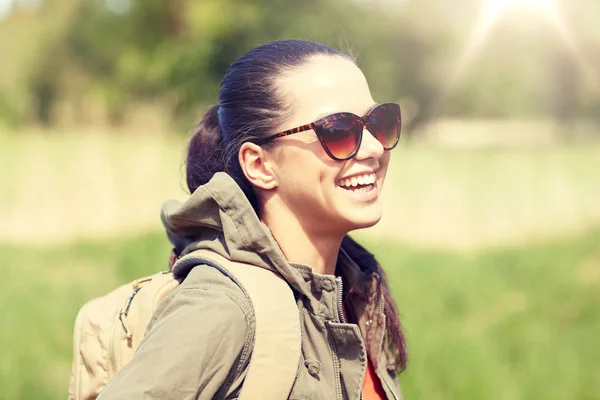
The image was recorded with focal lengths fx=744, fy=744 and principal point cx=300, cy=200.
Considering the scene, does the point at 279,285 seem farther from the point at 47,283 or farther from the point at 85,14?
the point at 85,14

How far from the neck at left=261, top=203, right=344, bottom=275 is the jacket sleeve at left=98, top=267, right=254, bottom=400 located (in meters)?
0.39

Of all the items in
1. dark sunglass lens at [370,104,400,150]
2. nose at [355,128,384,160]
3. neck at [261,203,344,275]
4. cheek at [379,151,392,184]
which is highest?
dark sunglass lens at [370,104,400,150]

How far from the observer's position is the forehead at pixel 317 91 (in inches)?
74.7

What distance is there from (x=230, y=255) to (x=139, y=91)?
2264 cm

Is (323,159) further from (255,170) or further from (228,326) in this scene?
(228,326)

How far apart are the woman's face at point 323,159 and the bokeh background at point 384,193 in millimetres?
348

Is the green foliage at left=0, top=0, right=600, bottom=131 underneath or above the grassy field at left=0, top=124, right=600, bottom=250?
above

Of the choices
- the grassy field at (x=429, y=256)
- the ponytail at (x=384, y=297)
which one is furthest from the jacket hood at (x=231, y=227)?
the grassy field at (x=429, y=256)

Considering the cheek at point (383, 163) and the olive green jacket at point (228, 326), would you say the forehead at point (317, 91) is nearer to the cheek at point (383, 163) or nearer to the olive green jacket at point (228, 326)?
the cheek at point (383, 163)

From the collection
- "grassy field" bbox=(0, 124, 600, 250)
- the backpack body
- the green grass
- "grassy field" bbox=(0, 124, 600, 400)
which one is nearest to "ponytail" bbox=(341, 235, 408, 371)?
the backpack body

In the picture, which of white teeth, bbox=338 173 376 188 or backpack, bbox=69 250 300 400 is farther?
white teeth, bbox=338 173 376 188

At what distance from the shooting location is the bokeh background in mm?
4500

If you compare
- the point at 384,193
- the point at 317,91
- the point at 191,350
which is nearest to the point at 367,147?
the point at 317,91

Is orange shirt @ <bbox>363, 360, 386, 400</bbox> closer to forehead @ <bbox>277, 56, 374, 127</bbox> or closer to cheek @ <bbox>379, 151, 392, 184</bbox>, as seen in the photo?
cheek @ <bbox>379, 151, 392, 184</bbox>
